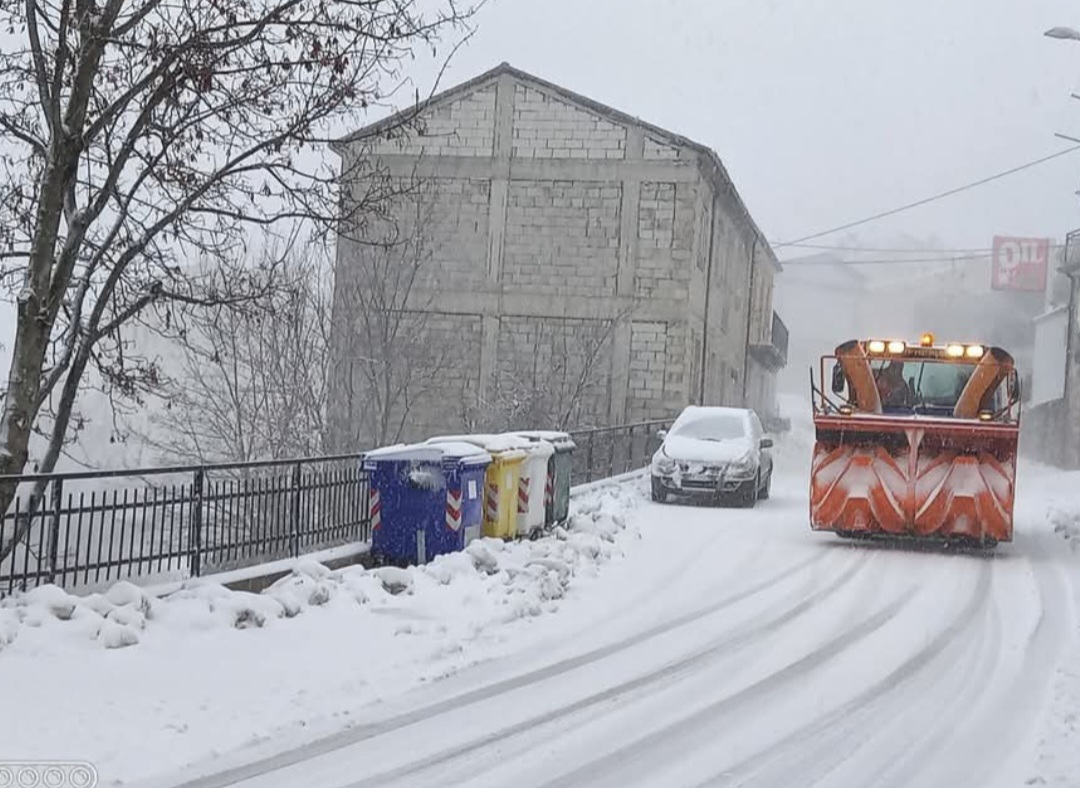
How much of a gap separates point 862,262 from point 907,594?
108107 mm

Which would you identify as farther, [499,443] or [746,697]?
[499,443]

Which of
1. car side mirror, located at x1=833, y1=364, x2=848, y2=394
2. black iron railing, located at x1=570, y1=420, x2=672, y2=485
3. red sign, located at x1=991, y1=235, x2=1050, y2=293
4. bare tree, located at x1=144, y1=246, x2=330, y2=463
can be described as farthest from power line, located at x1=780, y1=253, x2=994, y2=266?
car side mirror, located at x1=833, y1=364, x2=848, y2=394

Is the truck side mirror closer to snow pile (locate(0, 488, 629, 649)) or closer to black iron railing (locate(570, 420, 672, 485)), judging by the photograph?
snow pile (locate(0, 488, 629, 649))

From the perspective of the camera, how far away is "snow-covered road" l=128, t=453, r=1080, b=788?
6.75 m

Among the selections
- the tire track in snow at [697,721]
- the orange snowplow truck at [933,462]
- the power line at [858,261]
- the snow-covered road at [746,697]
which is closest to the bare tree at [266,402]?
the orange snowplow truck at [933,462]

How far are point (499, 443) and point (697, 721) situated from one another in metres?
8.10

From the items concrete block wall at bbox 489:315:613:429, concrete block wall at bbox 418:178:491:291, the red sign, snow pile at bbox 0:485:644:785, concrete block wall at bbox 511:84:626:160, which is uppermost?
the red sign

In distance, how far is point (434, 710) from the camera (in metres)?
8.00

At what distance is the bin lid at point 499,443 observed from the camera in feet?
49.8

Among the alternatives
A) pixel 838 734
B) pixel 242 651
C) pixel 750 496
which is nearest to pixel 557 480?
pixel 750 496

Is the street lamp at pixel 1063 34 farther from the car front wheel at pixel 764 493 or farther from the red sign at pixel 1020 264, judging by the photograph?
the red sign at pixel 1020 264

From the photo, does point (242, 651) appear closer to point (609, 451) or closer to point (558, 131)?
point (609, 451)

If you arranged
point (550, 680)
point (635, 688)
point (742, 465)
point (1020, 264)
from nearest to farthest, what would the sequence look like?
point (635, 688), point (550, 680), point (742, 465), point (1020, 264)

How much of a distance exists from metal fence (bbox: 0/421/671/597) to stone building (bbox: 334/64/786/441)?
71.6 ft
